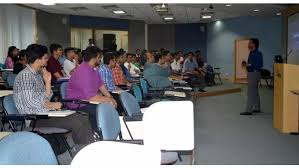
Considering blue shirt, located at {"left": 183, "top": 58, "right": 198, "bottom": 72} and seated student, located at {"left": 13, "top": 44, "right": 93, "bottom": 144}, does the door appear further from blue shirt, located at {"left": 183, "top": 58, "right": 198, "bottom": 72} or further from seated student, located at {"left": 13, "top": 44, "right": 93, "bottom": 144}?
seated student, located at {"left": 13, "top": 44, "right": 93, "bottom": 144}

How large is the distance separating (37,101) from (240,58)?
14.6m

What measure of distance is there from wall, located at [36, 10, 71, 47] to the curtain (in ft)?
1.95

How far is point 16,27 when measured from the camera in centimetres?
1238

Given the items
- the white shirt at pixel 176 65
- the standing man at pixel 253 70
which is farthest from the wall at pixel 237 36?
the standing man at pixel 253 70

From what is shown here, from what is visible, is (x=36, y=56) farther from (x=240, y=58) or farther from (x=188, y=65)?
(x=240, y=58)

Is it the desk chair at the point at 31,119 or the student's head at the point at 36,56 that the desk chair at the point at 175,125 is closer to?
the desk chair at the point at 31,119

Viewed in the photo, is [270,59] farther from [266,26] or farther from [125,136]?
[125,136]

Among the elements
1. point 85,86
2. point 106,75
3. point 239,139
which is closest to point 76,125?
point 85,86

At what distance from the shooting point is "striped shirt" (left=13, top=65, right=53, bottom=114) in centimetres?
405

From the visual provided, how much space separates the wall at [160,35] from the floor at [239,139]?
42.6 ft

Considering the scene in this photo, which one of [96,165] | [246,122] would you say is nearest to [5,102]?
[96,165]

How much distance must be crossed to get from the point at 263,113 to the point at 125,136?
17.0ft

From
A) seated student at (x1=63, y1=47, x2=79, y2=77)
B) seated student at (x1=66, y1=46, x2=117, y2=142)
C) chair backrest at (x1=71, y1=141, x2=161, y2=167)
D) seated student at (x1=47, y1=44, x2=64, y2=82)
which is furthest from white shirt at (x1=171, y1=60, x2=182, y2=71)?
chair backrest at (x1=71, y1=141, x2=161, y2=167)

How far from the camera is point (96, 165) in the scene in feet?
4.34
